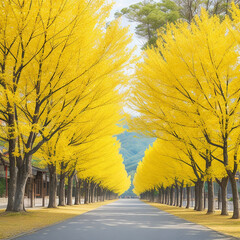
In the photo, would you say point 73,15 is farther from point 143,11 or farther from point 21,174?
point 143,11

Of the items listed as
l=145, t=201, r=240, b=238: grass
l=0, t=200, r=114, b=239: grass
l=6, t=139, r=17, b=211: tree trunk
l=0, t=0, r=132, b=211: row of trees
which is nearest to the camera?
l=0, t=200, r=114, b=239: grass

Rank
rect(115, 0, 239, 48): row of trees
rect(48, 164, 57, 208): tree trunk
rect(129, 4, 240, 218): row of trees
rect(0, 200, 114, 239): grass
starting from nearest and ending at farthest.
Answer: rect(0, 200, 114, 239): grass < rect(129, 4, 240, 218): row of trees < rect(115, 0, 239, 48): row of trees < rect(48, 164, 57, 208): tree trunk

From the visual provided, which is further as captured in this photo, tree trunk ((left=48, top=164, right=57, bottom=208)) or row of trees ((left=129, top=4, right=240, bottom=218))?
tree trunk ((left=48, top=164, right=57, bottom=208))

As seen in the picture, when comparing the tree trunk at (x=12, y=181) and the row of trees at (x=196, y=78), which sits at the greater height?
the row of trees at (x=196, y=78)

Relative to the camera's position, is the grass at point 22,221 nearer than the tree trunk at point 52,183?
Yes

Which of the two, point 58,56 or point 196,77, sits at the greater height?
point 58,56

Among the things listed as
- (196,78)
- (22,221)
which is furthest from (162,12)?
(22,221)

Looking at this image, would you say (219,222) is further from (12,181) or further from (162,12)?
(162,12)

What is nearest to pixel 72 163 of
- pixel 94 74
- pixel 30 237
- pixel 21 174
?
pixel 21 174

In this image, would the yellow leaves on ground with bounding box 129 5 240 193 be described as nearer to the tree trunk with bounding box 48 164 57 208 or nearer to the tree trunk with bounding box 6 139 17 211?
the tree trunk with bounding box 6 139 17 211

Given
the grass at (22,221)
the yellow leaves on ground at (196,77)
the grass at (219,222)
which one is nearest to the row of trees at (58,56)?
the grass at (22,221)

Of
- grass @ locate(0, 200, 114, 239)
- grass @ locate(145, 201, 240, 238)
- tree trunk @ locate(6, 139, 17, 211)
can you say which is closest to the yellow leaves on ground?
grass @ locate(145, 201, 240, 238)

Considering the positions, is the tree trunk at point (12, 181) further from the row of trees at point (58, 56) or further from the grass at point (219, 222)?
the grass at point (219, 222)

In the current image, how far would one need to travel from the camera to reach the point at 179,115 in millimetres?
17828
